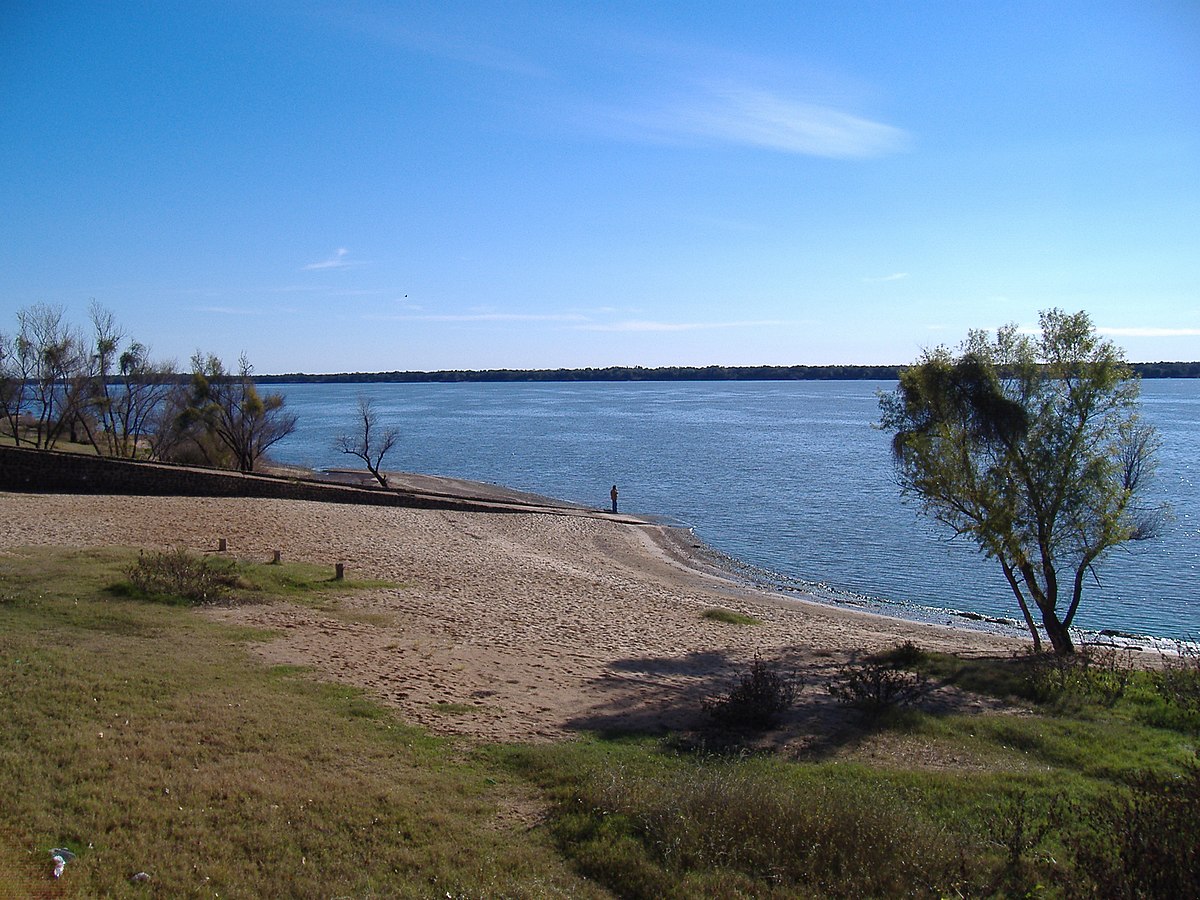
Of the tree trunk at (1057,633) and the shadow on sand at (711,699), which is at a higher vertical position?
the shadow on sand at (711,699)

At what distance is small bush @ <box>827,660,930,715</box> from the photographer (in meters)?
10.7

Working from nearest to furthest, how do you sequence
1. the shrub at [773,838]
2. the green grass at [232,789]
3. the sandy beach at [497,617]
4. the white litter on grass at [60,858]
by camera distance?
the white litter on grass at [60,858] → the green grass at [232,789] → the shrub at [773,838] → the sandy beach at [497,617]

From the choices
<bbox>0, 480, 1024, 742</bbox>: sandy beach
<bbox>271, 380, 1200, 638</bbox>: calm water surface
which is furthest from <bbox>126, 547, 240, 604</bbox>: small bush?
<bbox>271, 380, 1200, 638</bbox>: calm water surface

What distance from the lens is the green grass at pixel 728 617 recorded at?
695 inches

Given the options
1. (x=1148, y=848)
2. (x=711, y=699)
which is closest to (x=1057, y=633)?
(x=711, y=699)

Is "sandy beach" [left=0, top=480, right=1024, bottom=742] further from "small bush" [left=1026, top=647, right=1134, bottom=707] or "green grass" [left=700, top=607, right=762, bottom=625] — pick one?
"small bush" [left=1026, top=647, right=1134, bottom=707]

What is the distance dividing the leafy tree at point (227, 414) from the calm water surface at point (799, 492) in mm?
14655

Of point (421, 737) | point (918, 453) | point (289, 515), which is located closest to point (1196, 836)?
point (421, 737)

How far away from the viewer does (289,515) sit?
76.7ft

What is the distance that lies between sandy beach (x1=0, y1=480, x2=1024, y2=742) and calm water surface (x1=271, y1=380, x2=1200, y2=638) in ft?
15.4

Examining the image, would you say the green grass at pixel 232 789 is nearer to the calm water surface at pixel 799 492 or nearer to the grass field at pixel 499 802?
the grass field at pixel 499 802

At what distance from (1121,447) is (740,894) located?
1454 centimetres

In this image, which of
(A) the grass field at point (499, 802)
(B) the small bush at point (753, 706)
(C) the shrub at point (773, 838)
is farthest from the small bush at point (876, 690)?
(C) the shrub at point (773, 838)

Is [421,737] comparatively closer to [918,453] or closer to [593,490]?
[918,453]
